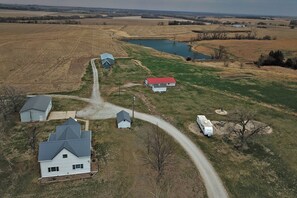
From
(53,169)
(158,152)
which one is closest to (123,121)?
(158,152)

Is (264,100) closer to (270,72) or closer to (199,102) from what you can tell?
(199,102)

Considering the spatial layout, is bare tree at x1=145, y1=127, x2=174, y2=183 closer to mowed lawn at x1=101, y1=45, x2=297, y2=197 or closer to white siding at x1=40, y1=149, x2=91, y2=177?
mowed lawn at x1=101, y1=45, x2=297, y2=197

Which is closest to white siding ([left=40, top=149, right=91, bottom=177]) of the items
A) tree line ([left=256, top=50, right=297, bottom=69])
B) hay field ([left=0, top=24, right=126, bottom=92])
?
hay field ([left=0, top=24, right=126, bottom=92])

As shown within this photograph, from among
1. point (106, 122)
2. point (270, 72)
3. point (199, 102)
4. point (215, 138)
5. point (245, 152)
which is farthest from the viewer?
point (270, 72)

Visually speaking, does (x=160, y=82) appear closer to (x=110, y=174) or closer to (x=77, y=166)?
(x=110, y=174)

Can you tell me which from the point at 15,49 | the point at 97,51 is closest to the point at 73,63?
the point at 97,51
